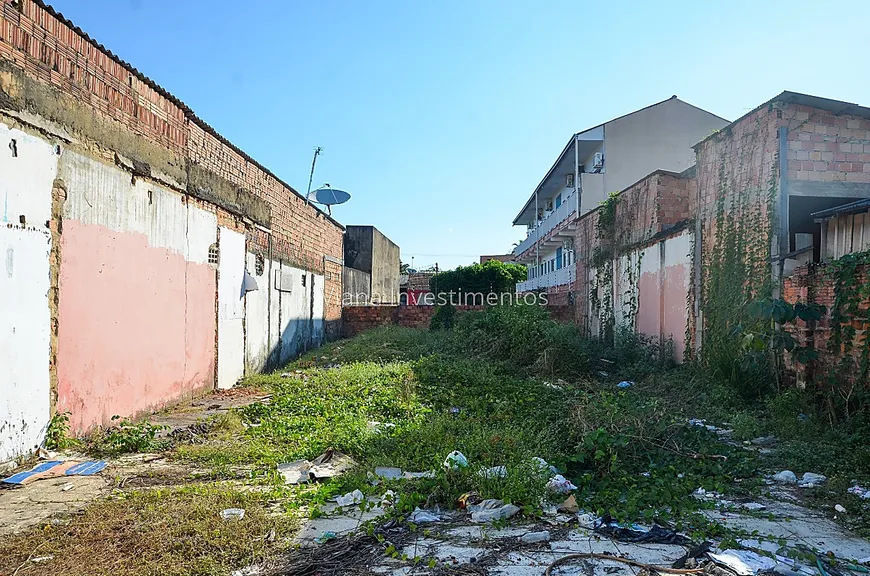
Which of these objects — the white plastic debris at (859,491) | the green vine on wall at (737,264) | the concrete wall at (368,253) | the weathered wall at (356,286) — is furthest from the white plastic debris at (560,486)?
the concrete wall at (368,253)

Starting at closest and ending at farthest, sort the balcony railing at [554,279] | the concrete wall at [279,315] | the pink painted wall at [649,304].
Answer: the concrete wall at [279,315], the pink painted wall at [649,304], the balcony railing at [554,279]

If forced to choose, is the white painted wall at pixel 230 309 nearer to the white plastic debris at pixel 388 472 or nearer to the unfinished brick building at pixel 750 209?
the white plastic debris at pixel 388 472

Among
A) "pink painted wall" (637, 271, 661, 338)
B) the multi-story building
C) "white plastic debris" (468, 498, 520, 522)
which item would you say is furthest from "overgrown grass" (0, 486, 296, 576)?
the multi-story building

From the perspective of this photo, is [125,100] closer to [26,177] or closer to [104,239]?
[104,239]

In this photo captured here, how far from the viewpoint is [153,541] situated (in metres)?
3.09

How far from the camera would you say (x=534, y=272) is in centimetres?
3106

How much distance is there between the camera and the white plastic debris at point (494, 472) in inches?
156

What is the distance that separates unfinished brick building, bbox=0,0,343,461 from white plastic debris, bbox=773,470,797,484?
5.94 m

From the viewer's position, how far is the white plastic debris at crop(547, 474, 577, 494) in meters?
3.95

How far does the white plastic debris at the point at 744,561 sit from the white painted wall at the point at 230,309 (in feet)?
24.3

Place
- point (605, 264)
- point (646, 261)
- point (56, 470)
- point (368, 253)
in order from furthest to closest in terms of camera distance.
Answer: point (368, 253) → point (605, 264) → point (646, 261) → point (56, 470)

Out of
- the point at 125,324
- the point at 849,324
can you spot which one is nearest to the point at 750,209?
the point at 849,324

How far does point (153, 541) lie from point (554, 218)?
72.2 ft

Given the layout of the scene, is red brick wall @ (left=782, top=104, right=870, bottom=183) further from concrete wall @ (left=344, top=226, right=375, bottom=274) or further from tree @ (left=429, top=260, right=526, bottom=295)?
concrete wall @ (left=344, top=226, right=375, bottom=274)
